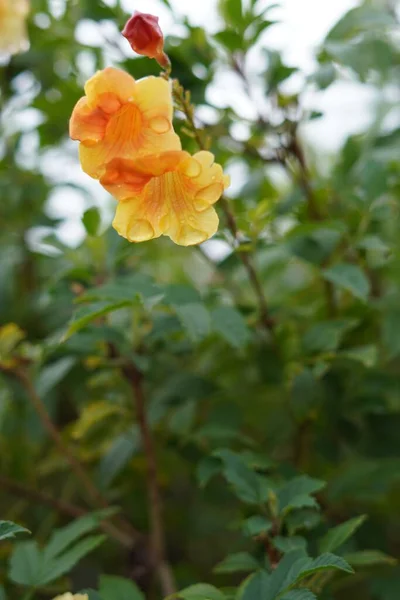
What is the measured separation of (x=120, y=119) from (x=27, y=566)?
535mm

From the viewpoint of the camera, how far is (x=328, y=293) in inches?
46.6

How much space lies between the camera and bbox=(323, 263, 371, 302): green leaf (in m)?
0.94

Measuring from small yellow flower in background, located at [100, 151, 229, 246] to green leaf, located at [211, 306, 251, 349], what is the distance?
0.71 ft

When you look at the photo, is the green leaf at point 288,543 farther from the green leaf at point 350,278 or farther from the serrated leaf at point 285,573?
the green leaf at point 350,278

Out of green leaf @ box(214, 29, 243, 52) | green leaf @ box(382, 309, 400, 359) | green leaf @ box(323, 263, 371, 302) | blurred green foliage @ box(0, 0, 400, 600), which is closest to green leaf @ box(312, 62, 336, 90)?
blurred green foliage @ box(0, 0, 400, 600)

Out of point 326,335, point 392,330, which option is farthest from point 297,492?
point 392,330

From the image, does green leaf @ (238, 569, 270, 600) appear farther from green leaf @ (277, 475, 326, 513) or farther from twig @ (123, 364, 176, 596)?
twig @ (123, 364, 176, 596)

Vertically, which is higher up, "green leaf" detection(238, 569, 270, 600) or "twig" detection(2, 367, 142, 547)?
"green leaf" detection(238, 569, 270, 600)

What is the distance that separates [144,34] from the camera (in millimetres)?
722

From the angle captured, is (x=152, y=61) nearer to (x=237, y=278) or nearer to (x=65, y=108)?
(x=65, y=108)

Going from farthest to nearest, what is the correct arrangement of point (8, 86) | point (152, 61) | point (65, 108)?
point (8, 86), point (65, 108), point (152, 61)

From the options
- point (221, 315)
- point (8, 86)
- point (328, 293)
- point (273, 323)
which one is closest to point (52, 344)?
point (221, 315)

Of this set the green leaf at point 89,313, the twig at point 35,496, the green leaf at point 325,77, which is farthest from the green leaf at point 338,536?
the green leaf at point 325,77

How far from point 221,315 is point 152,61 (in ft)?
1.29
